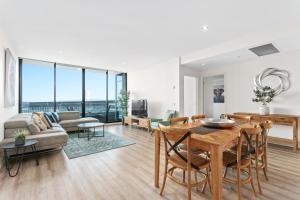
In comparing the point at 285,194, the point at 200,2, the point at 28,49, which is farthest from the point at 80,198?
the point at 28,49

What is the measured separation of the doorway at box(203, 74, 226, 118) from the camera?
6.41m

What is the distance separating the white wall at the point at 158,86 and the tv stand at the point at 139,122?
615mm

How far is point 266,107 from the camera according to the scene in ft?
13.2

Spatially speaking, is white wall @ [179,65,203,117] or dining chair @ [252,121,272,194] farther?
white wall @ [179,65,203,117]

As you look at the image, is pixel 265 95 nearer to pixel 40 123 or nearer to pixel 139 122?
pixel 139 122

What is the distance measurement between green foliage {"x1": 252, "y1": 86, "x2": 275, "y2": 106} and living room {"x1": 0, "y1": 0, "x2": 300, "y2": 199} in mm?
22

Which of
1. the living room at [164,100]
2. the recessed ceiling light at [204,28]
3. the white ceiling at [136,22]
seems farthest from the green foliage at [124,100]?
the recessed ceiling light at [204,28]

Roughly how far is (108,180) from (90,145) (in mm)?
1915

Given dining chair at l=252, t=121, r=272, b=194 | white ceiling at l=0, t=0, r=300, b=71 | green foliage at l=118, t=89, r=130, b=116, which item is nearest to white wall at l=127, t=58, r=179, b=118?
green foliage at l=118, t=89, r=130, b=116

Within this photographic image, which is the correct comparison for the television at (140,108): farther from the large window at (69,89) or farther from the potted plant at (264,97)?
the potted plant at (264,97)

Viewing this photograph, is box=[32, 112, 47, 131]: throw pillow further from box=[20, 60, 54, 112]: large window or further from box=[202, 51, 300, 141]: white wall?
box=[202, 51, 300, 141]: white wall

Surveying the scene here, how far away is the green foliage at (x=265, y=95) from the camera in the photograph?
4035mm

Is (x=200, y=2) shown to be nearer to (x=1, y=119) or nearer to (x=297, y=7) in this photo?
(x=297, y=7)

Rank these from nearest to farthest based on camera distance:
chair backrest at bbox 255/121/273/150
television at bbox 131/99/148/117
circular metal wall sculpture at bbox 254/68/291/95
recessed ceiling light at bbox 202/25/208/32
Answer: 1. chair backrest at bbox 255/121/273/150
2. recessed ceiling light at bbox 202/25/208/32
3. circular metal wall sculpture at bbox 254/68/291/95
4. television at bbox 131/99/148/117
